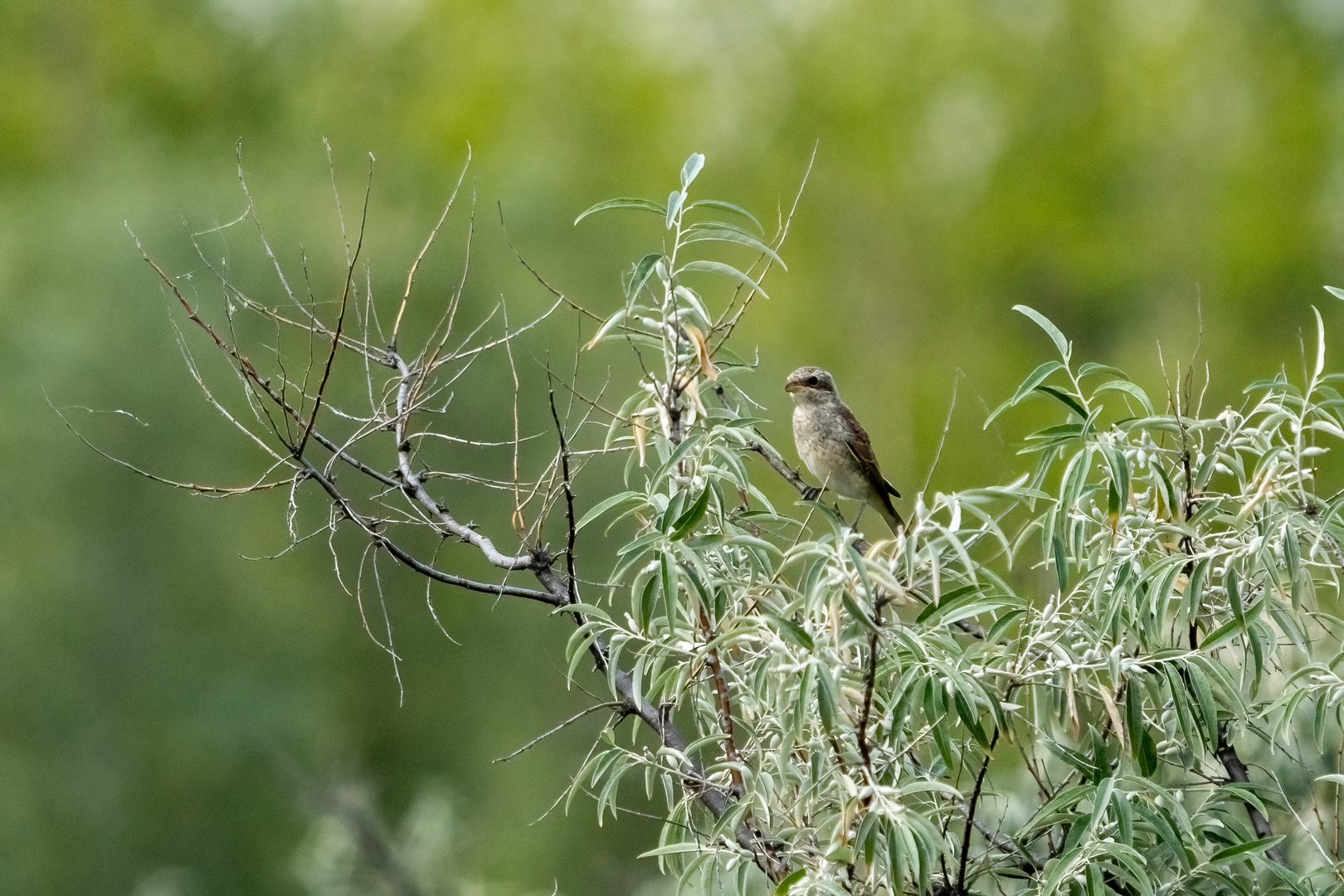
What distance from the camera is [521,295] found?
18.2m

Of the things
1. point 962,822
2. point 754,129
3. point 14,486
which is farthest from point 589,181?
point 962,822

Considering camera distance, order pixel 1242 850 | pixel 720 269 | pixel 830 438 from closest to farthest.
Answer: pixel 1242 850, pixel 720 269, pixel 830 438

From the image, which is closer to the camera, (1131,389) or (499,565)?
(1131,389)

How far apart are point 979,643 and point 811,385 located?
337 centimetres

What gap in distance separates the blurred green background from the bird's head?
9.55 meters

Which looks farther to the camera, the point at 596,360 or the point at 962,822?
the point at 596,360

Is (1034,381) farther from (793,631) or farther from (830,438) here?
(830,438)

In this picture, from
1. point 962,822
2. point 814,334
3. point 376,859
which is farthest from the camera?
point 814,334

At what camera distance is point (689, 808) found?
3.62 m

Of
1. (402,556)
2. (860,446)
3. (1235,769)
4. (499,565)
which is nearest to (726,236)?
(499,565)

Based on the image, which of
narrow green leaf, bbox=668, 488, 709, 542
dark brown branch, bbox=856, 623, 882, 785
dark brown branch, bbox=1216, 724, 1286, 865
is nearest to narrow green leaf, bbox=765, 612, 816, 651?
dark brown branch, bbox=856, 623, 882, 785

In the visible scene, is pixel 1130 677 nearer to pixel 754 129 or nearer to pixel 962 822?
pixel 962 822

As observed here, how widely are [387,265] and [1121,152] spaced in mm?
11365

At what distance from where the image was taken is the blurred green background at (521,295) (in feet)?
57.5
